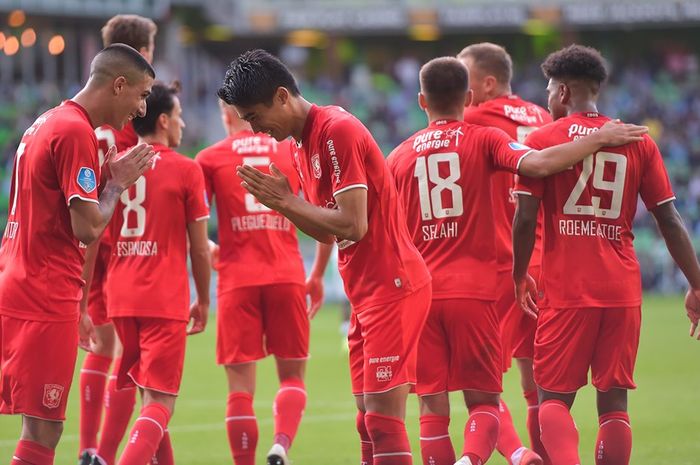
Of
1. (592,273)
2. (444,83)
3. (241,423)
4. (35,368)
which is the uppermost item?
(444,83)

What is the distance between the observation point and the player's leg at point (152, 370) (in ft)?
23.8

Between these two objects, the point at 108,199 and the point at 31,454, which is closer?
the point at 31,454

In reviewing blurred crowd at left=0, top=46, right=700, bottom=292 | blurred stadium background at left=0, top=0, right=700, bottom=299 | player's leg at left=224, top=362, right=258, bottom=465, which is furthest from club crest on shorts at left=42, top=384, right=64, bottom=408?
blurred stadium background at left=0, top=0, right=700, bottom=299

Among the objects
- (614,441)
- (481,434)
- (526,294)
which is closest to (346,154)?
(526,294)

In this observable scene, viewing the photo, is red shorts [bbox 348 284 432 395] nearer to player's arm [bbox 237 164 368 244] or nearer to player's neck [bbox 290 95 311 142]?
player's arm [bbox 237 164 368 244]

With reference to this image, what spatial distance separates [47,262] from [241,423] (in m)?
2.66

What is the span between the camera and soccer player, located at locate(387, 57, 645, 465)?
6.94 metres

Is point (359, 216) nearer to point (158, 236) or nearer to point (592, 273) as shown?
point (592, 273)

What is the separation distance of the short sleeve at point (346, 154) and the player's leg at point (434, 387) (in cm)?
145

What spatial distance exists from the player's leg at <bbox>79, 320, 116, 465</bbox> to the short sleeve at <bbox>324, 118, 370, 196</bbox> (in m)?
3.35

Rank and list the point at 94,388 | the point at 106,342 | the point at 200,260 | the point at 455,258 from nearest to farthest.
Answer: the point at 455,258 < the point at 200,260 < the point at 94,388 < the point at 106,342

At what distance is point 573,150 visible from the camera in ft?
21.4

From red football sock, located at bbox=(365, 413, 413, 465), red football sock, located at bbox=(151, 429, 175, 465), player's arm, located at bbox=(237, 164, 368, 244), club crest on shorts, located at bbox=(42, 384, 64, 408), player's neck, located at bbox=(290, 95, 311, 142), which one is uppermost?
player's neck, located at bbox=(290, 95, 311, 142)

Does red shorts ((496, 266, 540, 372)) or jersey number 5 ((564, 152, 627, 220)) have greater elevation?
jersey number 5 ((564, 152, 627, 220))
